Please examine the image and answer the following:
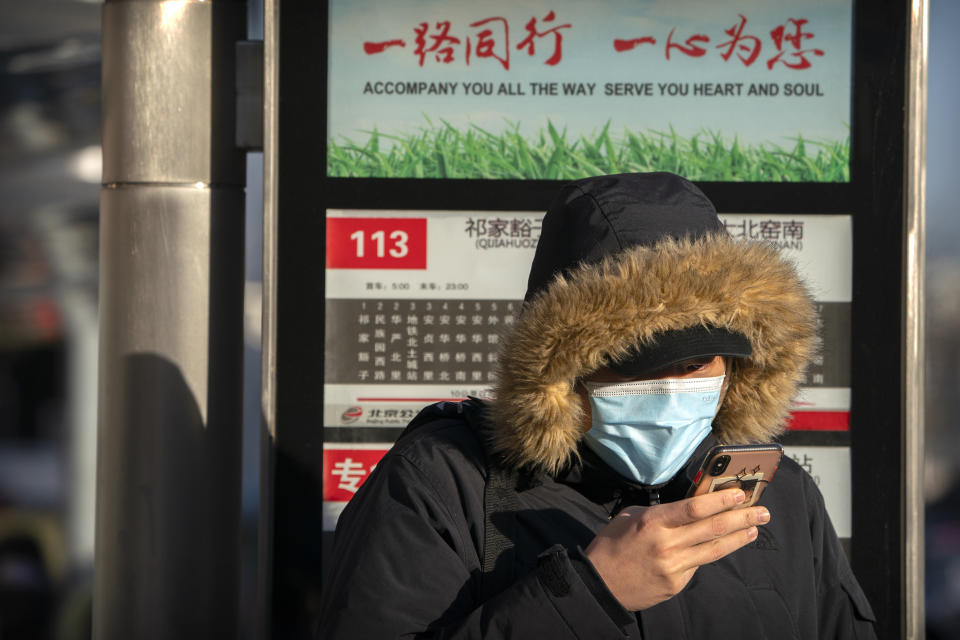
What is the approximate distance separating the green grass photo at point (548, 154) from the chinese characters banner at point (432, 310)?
12cm

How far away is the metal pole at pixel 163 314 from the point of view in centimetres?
268

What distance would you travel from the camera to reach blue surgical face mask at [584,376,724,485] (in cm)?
168

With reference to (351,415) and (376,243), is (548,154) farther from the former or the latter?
(351,415)

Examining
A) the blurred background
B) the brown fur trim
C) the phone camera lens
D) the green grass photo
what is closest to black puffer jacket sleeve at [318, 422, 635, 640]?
the brown fur trim

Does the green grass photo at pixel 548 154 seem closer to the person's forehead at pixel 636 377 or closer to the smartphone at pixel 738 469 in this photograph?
the person's forehead at pixel 636 377

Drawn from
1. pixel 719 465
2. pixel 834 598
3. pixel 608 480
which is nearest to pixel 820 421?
pixel 834 598

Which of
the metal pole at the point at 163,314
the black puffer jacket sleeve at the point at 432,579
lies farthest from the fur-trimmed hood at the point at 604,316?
the metal pole at the point at 163,314

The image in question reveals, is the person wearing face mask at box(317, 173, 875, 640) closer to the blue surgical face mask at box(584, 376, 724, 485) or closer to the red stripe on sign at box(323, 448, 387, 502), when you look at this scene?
the blue surgical face mask at box(584, 376, 724, 485)

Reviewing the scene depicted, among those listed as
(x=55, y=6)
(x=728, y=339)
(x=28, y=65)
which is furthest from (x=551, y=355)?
(x=28, y=65)

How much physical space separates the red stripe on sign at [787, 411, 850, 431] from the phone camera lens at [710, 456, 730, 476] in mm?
1228

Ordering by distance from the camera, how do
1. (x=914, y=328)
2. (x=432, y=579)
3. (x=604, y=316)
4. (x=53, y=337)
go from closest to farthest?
(x=432, y=579) → (x=604, y=316) → (x=914, y=328) → (x=53, y=337)

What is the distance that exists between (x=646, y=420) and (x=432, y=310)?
1.09 m

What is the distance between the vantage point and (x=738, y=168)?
265cm

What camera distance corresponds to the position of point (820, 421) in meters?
2.68
